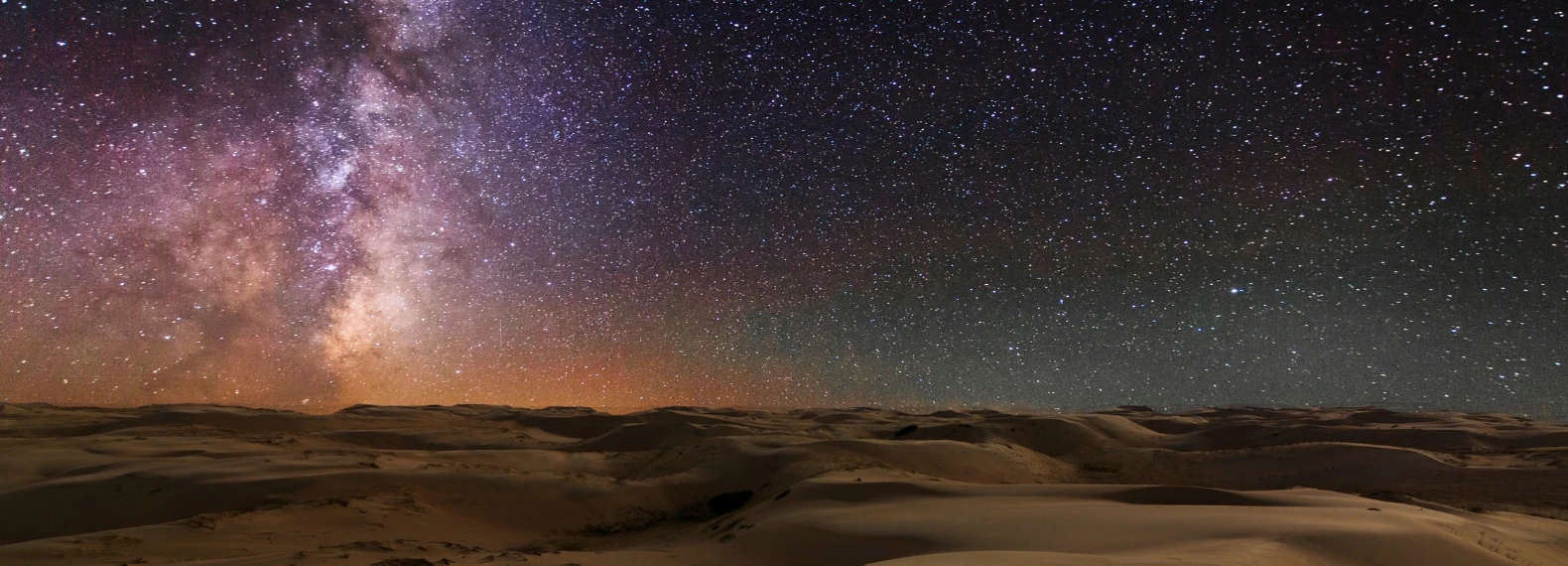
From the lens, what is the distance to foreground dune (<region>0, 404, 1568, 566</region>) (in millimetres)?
3334

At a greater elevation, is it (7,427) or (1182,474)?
(7,427)

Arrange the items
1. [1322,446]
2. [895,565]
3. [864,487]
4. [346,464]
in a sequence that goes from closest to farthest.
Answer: [895,565] < [864,487] < [346,464] < [1322,446]

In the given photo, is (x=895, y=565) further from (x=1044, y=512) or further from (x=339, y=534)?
(x=339, y=534)

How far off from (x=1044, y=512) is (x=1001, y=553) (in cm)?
160

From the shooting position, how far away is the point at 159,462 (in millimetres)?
6141

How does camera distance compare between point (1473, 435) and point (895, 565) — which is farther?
point (1473, 435)

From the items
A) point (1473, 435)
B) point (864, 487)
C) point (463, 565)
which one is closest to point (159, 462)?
point (463, 565)

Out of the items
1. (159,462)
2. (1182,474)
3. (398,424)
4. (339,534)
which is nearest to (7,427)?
(398,424)

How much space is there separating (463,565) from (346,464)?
3.32m

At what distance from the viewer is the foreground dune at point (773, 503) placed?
3334 mm

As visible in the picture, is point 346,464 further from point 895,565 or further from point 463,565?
point 895,565

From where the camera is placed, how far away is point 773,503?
17.1ft

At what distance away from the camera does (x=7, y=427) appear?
35.0 ft

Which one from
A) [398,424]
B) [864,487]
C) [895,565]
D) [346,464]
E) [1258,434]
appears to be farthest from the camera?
[398,424]
